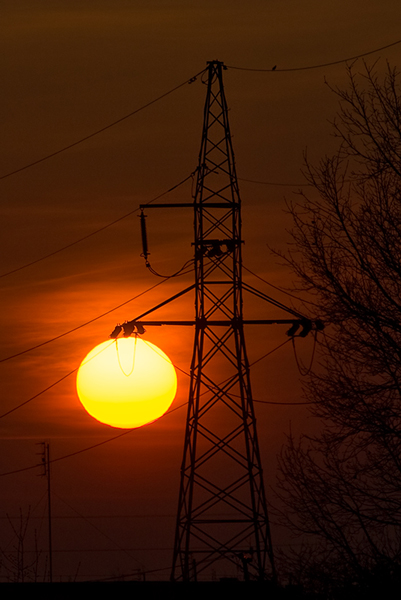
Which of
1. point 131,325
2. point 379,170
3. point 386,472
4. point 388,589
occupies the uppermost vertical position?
point 131,325

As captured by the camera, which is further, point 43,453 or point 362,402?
point 43,453

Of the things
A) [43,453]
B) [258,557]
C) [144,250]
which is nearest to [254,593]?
[258,557]

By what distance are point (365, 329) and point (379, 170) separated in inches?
98.3

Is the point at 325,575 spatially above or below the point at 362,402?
below

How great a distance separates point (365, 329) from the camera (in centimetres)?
1493

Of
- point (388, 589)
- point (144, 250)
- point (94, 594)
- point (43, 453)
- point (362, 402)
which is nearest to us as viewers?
point (388, 589)

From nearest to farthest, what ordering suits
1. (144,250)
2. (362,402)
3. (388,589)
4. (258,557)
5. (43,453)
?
(388,589)
(362,402)
(258,557)
(144,250)
(43,453)

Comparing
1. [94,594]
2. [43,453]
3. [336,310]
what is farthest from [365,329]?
[43,453]

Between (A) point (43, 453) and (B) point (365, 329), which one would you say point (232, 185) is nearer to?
(B) point (365, 329)

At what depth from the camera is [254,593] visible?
24312 mm

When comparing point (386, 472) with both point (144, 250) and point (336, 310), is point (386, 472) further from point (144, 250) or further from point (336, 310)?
point (144, 250)

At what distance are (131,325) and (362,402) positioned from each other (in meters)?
10.3

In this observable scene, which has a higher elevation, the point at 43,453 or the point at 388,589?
the point at 43,453

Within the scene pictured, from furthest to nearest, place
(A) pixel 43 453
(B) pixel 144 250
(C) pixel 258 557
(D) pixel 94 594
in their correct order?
(A) pixel 43 453 < (D) pixel 94 594 < (B) pixel 144 250 < (C) pixel 258 557
